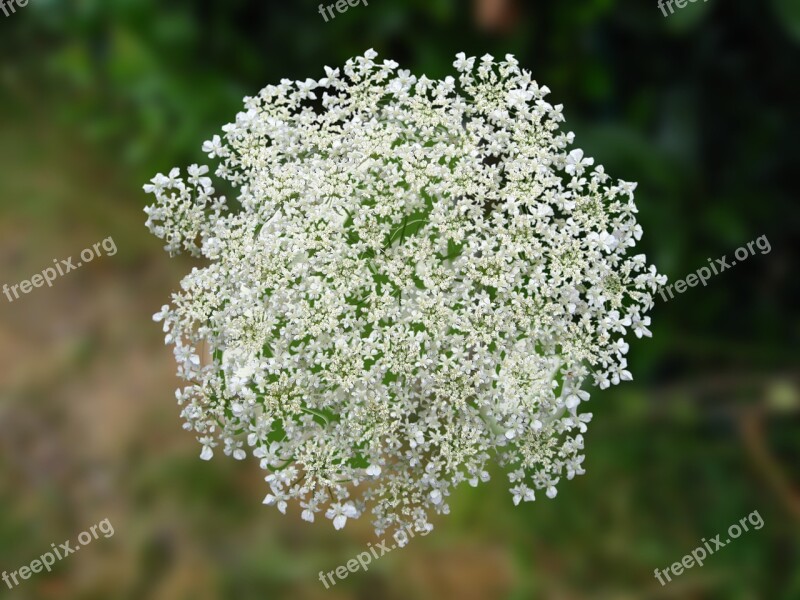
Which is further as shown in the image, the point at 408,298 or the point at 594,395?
the point at 594,395

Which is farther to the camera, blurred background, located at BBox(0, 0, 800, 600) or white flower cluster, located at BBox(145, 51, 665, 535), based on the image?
blurred background, located at BBox(0, 0, 800, 600)

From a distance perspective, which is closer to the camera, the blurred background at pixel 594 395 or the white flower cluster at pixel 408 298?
the white flower cluster at pixel 408 298

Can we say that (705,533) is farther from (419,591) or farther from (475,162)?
(475,162)

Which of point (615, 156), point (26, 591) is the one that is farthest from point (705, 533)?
point (26, 591)
